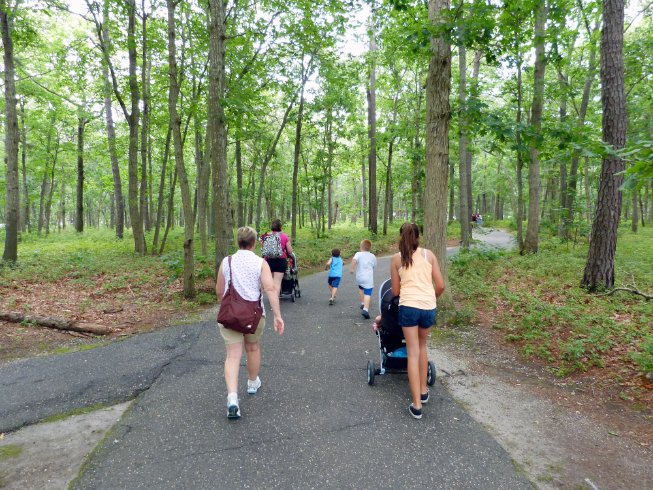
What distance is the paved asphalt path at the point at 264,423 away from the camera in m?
2.82

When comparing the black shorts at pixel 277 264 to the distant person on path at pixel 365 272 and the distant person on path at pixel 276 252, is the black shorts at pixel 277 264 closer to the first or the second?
the distant person on path at pixel 276 252

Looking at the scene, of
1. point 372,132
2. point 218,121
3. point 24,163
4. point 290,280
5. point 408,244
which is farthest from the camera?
point 24,163

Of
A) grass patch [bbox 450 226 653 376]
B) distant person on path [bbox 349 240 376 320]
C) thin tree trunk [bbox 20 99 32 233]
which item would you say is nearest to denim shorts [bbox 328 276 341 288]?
distant person on path [bbox 349 240 376 320]

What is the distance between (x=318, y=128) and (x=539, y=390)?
1842 centimetres

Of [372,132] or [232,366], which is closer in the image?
[232,366]

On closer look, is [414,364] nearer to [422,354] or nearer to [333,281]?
[422,354]

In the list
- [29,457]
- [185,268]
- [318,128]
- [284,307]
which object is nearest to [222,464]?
[29,457]

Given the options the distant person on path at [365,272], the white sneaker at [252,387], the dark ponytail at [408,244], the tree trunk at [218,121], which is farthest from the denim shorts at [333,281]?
the dark ponytail at [408,244]

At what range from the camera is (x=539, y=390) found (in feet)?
14.6

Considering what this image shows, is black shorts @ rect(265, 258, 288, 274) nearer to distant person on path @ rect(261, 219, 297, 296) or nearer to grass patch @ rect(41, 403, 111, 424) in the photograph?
distant person on path @ rect(261, 219, 297, 296)

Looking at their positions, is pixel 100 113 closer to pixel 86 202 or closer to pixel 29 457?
pixel 29 457

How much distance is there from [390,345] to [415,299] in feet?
3.39

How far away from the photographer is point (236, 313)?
362 cm

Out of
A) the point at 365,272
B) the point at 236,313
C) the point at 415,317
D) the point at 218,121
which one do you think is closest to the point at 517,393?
the point at 415,317
